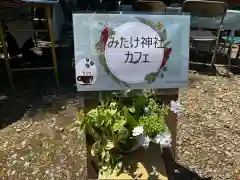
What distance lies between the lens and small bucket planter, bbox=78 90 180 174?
1596 mm

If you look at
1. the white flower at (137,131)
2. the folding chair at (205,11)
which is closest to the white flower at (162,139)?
the white flower at (137,131)

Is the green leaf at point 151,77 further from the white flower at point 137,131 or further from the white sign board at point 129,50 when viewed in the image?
the white flower at point 137,131

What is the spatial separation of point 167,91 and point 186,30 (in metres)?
0.36

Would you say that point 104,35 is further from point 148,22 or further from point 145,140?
point 145,140

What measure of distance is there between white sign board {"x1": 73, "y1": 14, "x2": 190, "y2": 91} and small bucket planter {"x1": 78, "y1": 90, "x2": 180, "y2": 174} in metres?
0.12

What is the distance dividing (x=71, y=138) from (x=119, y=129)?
1215 mm

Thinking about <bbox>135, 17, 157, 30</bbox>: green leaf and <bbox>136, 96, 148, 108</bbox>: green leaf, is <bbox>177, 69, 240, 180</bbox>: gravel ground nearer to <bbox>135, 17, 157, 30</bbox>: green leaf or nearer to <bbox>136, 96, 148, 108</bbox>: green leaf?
<bbox>136, 96, 148, 108</bbox>: green leaf

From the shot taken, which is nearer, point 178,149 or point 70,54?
point 178,149

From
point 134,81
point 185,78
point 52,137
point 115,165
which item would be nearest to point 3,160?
point 52,137

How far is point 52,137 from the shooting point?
269cm

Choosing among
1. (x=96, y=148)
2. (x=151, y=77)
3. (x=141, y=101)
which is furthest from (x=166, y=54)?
(x=96, y=148)

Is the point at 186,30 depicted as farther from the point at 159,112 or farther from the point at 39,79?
the point at 39,79

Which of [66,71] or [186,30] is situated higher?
[186,30]

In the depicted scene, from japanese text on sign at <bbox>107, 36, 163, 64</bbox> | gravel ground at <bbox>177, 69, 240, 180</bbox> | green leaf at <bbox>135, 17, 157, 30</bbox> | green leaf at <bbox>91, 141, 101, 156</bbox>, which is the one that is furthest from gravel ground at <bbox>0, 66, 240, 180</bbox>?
green leaf at <bbox>135, 17, 157, 30</bbox>
